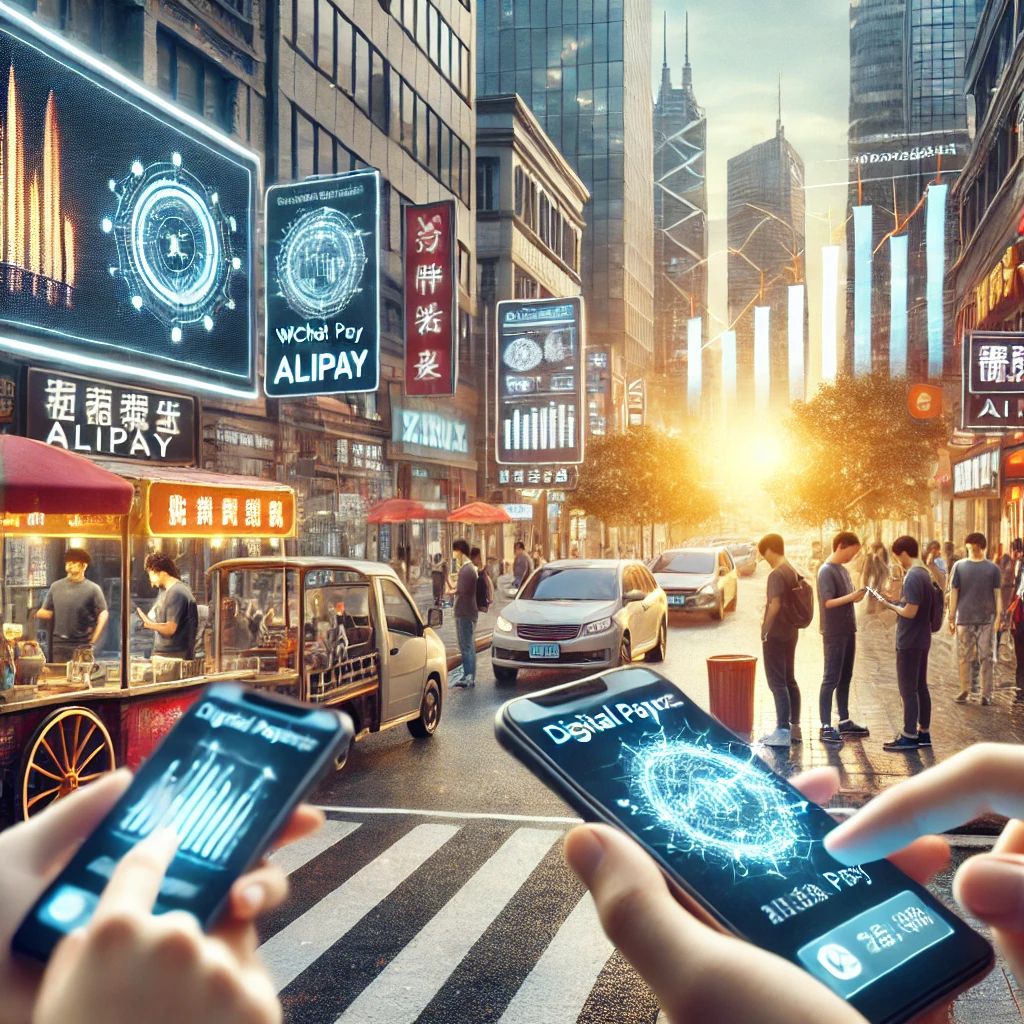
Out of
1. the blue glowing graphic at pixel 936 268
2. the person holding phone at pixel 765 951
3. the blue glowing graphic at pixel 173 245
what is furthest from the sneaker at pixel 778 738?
the blue glowing graphic at pixel 936 268

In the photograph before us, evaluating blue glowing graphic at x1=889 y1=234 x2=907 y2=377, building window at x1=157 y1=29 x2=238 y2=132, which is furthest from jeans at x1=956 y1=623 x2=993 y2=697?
blue glowing graphic at x1=889 y1=234 x2=907 y2=377

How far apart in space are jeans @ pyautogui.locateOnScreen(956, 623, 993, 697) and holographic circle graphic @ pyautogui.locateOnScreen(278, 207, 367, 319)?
1129cm

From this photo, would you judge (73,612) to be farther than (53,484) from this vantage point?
Yes

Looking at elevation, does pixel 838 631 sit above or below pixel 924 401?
below

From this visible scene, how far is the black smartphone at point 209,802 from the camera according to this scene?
1060 millimetres

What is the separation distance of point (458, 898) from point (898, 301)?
48.5 m

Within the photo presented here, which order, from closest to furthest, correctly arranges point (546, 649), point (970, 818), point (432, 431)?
point (970, 818) → point (546, 649) → point (432, 431)

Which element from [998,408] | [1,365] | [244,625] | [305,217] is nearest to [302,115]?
[305,217]

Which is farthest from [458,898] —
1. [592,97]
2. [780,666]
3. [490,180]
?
[592,97]

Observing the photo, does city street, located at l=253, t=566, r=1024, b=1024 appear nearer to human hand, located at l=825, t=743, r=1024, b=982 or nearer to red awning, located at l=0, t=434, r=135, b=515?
red awning, located at l=0, t=434, r=135, b=515

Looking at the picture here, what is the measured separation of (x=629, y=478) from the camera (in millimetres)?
55844

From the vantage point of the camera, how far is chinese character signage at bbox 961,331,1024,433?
20234 millimetres

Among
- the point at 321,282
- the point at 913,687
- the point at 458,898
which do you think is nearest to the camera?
the point at 458,898

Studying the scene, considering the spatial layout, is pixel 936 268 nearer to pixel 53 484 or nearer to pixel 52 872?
pixel 53 484
